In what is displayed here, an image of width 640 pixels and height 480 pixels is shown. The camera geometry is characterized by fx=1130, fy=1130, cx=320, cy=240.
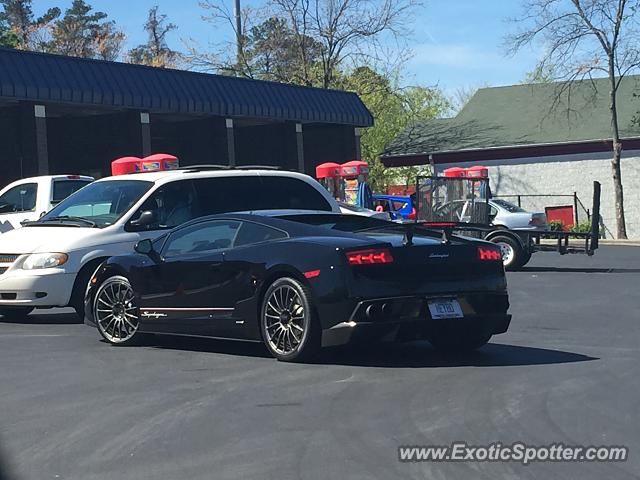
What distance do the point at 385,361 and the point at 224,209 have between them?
4857 millimetres

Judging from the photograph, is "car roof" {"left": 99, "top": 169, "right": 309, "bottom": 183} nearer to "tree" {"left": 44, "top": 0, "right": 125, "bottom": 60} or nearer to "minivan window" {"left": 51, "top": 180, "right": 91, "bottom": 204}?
"minivan window" {"left": 51, "top": 180, "right": 91, "bottom": 204}

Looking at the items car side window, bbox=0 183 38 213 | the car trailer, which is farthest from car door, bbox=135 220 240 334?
the car trailer

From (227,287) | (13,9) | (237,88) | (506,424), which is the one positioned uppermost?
(13,9)

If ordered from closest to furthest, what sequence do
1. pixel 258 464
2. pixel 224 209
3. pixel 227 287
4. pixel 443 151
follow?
pixel 258 464 < pixel 227 287 < pixel 224 209 < pixel 443 151

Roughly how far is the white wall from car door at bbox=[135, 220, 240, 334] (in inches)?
1417

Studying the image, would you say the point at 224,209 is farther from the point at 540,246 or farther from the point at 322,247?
the point at 540,246

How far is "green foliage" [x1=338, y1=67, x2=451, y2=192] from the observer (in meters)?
60.2

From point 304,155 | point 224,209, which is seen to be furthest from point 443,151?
point 224,209

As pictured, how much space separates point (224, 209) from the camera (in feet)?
45.6

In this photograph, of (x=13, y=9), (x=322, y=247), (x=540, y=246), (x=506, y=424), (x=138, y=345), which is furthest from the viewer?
(x=13, y=9)

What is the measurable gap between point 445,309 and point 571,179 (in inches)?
1469

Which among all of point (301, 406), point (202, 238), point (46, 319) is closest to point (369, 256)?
point (301, 406)

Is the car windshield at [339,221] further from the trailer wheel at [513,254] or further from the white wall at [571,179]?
the white wall at [571,179]

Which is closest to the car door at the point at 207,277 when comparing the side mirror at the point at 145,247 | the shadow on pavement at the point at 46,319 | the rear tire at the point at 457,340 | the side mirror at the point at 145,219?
the side mirror at the point at 145,247
